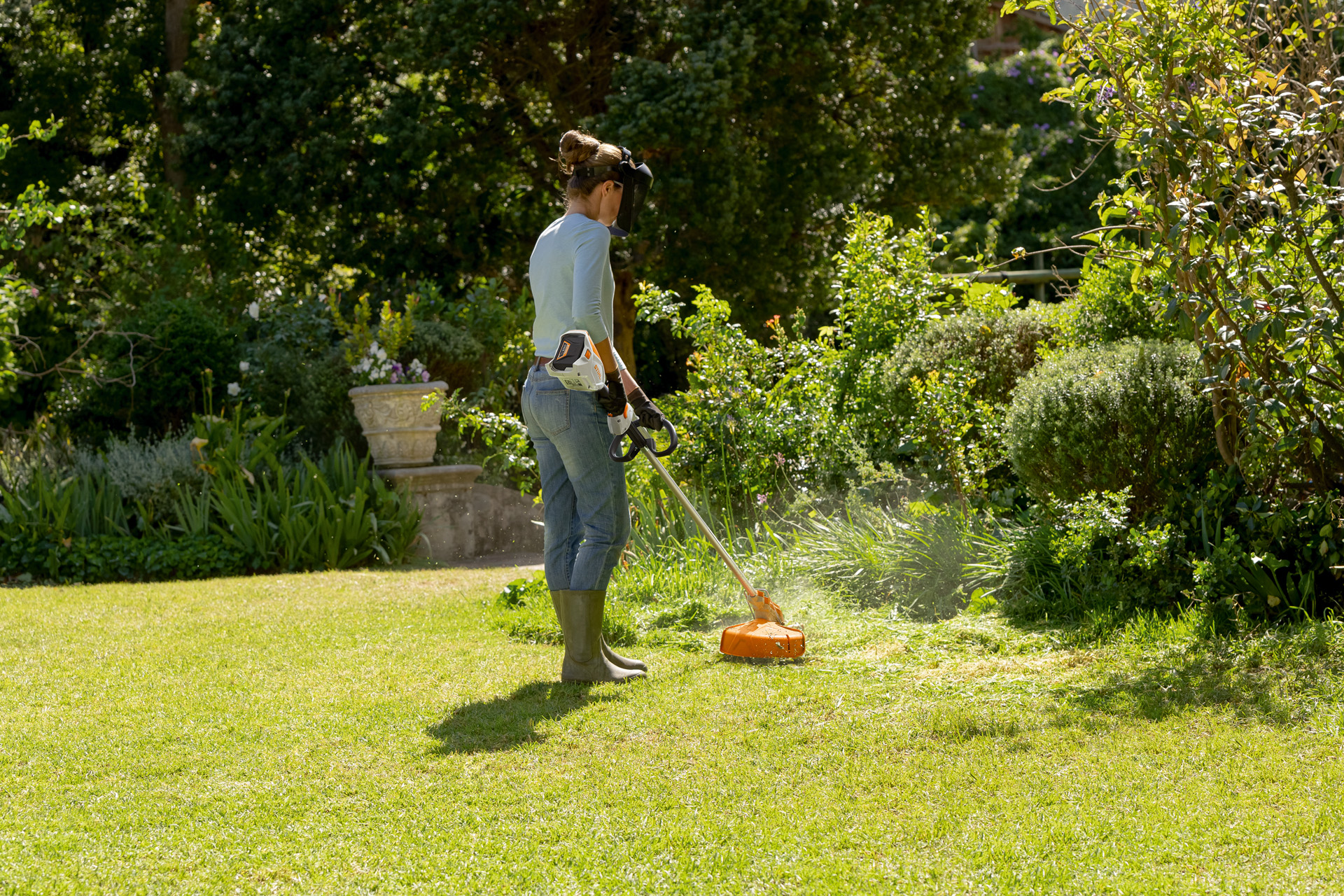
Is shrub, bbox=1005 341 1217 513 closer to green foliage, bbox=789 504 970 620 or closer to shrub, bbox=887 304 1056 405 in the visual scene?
green foliage, bbox=789 504 970 620

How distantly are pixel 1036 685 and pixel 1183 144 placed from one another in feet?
6.57

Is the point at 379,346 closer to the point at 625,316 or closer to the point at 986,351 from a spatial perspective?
the point at 625,316

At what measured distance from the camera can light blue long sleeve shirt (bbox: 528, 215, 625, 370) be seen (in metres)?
4.21

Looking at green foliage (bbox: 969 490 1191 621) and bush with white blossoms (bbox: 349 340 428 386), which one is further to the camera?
bush with white blossoms (bbox: 349 340 428 386)

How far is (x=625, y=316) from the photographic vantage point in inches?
562

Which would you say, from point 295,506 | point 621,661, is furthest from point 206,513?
point 621,661

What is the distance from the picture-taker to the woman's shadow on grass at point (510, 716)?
3766 mm

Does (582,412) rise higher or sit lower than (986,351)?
lower

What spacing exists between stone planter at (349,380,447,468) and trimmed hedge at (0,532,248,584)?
1.57 metres

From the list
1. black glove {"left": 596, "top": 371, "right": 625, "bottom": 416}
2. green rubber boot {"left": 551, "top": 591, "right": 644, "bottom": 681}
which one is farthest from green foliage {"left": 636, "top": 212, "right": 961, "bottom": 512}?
black glove {"left": 596, "top": 371, "right": 625, "bottom": 416}

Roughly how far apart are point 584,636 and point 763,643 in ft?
2.31

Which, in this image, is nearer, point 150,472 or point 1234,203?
point 1234,203

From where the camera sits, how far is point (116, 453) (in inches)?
349

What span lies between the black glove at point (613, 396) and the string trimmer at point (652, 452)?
0.13 feet
